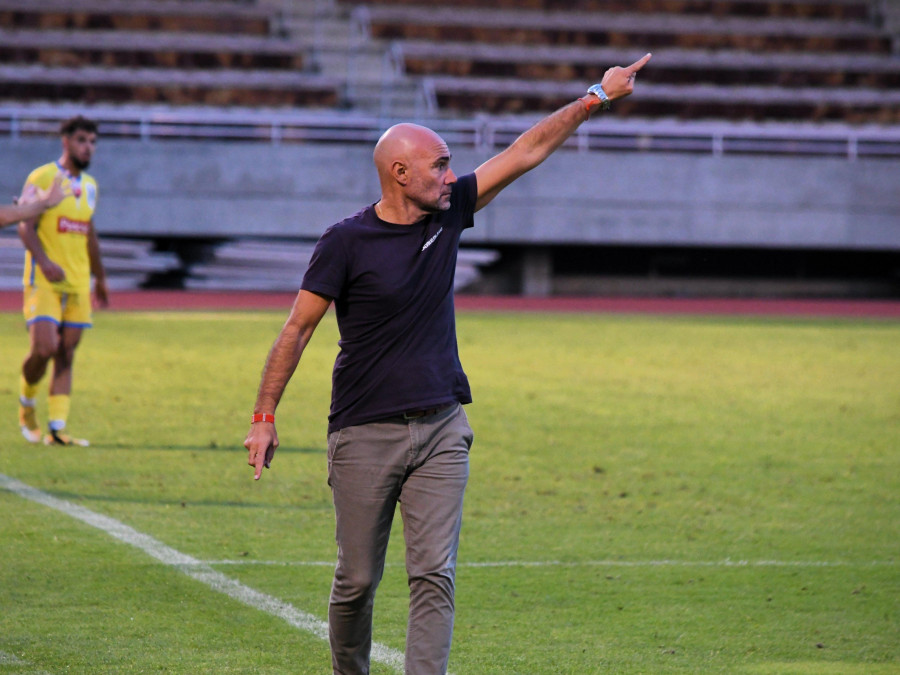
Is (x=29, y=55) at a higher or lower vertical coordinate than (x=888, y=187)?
higher

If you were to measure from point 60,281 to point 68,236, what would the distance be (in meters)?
0.55

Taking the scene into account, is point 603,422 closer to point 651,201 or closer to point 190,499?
point 190,499

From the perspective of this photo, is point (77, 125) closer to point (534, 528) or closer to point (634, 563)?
point (534, 528)

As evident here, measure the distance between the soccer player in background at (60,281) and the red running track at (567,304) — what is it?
43.7ft

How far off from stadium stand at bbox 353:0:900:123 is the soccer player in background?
21.6m

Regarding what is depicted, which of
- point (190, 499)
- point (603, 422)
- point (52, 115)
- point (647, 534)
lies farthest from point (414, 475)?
point (52, 115)

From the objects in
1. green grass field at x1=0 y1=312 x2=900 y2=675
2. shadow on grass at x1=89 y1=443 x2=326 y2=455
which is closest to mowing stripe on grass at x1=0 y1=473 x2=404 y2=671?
green grass field at x1=0 y1=312 x2=900 y2=675

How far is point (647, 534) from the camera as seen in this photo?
7.70 m

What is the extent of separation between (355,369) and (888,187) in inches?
1077

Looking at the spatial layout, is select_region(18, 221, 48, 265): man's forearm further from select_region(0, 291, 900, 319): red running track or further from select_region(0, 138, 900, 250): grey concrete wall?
select_region(0, 138, 900, 250): grey concrete wall

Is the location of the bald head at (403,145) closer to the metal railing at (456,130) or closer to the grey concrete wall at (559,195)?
the grey concrete wall at (559,195)

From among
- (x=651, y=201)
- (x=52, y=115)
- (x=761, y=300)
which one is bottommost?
(x=761, y=300)

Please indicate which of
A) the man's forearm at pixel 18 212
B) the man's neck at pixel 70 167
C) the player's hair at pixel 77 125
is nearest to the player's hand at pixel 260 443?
the man's forearm at pixel 18 212

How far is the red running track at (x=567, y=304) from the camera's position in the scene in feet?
82.5
